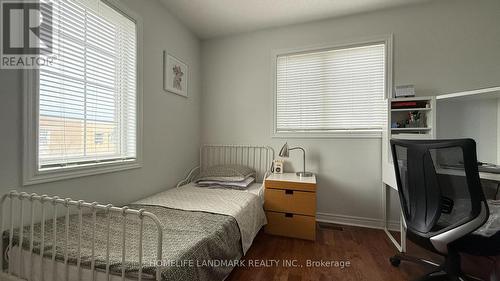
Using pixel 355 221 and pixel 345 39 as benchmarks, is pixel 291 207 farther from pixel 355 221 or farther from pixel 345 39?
pixel 345 39

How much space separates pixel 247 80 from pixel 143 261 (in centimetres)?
240

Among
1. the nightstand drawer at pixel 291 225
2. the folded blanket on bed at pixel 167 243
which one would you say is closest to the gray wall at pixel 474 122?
the nightstand drawer at pixel 291 225

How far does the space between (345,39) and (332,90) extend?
1.98ft

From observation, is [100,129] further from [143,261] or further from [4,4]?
[143,261]

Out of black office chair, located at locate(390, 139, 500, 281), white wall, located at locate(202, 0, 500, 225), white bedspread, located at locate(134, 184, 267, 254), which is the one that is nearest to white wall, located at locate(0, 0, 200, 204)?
white bedspread, located at locate(134, 184, 267, 254)

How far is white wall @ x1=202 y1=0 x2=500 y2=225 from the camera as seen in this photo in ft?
6.96

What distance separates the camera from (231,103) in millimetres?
2938

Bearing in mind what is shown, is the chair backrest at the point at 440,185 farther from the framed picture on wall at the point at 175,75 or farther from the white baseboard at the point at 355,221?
the framed picture on wall at the point at 175,75

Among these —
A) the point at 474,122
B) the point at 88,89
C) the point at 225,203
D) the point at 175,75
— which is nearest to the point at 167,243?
the point at 225,203

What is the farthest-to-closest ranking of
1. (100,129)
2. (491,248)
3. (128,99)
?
(128,99) → (100,129) → (491,248)

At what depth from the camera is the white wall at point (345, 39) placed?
2.12 meters

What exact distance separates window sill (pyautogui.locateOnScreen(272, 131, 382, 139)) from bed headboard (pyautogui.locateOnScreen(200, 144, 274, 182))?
266mm

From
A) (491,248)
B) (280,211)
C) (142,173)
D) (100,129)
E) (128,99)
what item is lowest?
(280,211)

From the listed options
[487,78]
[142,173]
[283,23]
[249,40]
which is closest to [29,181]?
[142,173]
